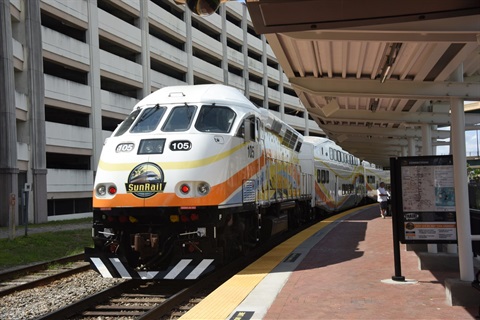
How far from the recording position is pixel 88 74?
33.4 metres

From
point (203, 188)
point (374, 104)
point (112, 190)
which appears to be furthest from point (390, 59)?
point (112, 190)

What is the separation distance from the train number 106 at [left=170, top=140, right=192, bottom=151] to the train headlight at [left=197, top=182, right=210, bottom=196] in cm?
70

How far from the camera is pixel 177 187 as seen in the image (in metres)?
8.71

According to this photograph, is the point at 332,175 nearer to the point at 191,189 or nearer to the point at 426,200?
the point at 191,189

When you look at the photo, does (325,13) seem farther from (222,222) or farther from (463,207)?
(222,222)

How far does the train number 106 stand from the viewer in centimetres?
904

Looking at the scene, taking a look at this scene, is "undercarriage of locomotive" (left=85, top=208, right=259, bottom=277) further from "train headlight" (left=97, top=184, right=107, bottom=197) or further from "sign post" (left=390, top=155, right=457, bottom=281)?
"sign post" (left=390, top=155, right=457, bottom=281)

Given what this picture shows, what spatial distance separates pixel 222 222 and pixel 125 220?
5.71 feet

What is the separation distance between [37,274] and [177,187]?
553 cm

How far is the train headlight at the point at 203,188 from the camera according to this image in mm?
8844

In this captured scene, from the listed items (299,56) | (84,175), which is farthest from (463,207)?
(84,175)

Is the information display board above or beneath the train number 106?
beneath

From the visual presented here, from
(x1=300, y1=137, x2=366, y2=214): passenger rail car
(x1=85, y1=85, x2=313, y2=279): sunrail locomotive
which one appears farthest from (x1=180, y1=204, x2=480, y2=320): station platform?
(x1=300, y1=137, x2=366, y2=214): passenger rail car

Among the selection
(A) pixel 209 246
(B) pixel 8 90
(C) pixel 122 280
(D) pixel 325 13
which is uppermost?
(B) pixel 8 90
